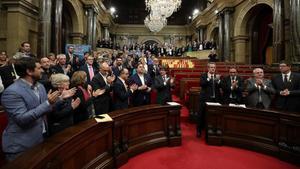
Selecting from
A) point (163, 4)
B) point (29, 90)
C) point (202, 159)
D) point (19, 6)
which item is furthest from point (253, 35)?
point (29, 90)

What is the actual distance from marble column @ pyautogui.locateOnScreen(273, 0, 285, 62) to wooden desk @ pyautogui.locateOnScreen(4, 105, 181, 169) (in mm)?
6802

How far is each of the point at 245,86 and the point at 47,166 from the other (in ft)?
13.3

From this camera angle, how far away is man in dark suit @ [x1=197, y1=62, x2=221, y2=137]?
16.4 ft

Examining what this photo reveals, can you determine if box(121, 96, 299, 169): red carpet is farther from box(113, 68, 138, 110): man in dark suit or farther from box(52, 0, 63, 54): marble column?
box(52, 0, 63, 54): marble column

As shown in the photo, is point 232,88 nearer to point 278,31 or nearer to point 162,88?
point 162,88

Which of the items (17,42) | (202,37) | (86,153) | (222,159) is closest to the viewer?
(86,153)

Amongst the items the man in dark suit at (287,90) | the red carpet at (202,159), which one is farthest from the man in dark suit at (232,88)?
the red carpet at (202,159)

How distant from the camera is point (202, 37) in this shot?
73.5 ft

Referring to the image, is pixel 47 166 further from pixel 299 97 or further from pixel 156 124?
pixel 299 97

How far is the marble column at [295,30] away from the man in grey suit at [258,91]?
14.2ft

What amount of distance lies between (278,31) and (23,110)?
32.6 ft

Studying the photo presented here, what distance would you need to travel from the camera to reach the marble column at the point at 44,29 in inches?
315

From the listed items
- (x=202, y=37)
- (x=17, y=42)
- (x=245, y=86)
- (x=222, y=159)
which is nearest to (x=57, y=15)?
(x=17, y=42)

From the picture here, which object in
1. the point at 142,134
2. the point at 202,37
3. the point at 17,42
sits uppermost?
the point at 202,37
